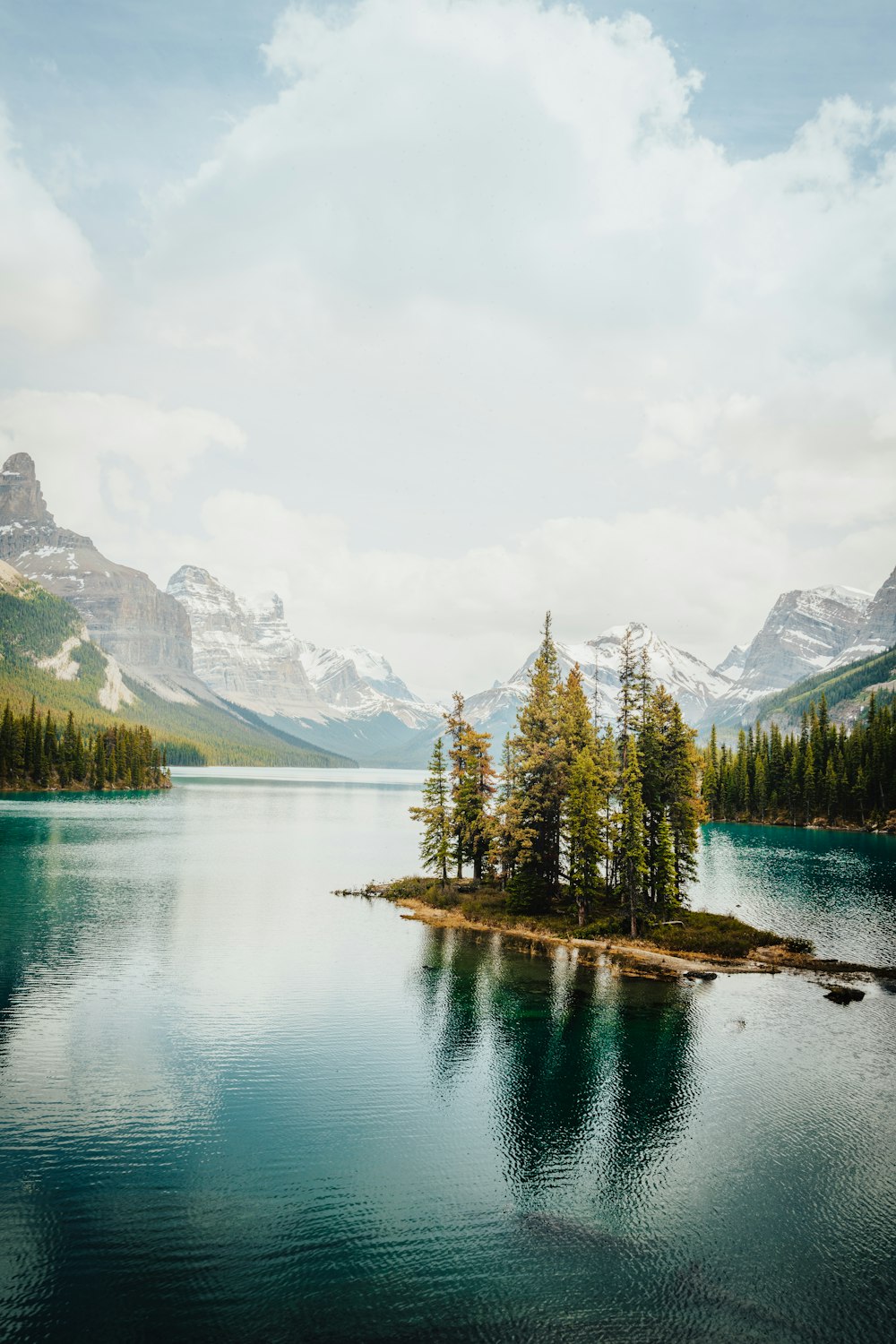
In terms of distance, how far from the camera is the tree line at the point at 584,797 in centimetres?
6431

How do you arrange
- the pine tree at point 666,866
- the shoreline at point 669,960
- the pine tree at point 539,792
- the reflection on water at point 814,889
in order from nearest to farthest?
the shoreline at point 669,960, the reflection on water at point 814,889, the pine tree at point 666,866, the pine tree at point 539,792

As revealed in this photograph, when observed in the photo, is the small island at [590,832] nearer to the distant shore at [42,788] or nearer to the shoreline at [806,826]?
the shoreline at [806,826]

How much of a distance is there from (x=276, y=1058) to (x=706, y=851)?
10311 cm

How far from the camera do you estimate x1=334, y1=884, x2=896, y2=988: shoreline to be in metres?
52.9

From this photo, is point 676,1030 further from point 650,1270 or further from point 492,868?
point 492,868

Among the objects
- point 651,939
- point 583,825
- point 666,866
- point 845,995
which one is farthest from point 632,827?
point 845,995

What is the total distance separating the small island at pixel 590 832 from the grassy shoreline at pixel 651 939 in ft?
0.43

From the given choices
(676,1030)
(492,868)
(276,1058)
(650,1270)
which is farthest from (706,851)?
(650,1270)

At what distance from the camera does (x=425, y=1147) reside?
2745 centimetres

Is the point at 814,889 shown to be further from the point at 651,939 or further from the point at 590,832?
the point at 590,832

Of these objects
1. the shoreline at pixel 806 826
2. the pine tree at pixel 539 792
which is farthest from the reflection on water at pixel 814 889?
the pine tree at pixel 539 792

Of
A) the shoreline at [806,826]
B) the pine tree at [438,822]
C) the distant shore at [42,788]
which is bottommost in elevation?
the shoreline at [806,826]

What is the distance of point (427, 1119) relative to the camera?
29703mm

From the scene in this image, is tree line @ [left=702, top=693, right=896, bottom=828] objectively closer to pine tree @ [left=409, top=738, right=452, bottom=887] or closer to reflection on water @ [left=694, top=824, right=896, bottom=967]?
reflection on water @ [left=694, top=824, right=896, bottom=967]
